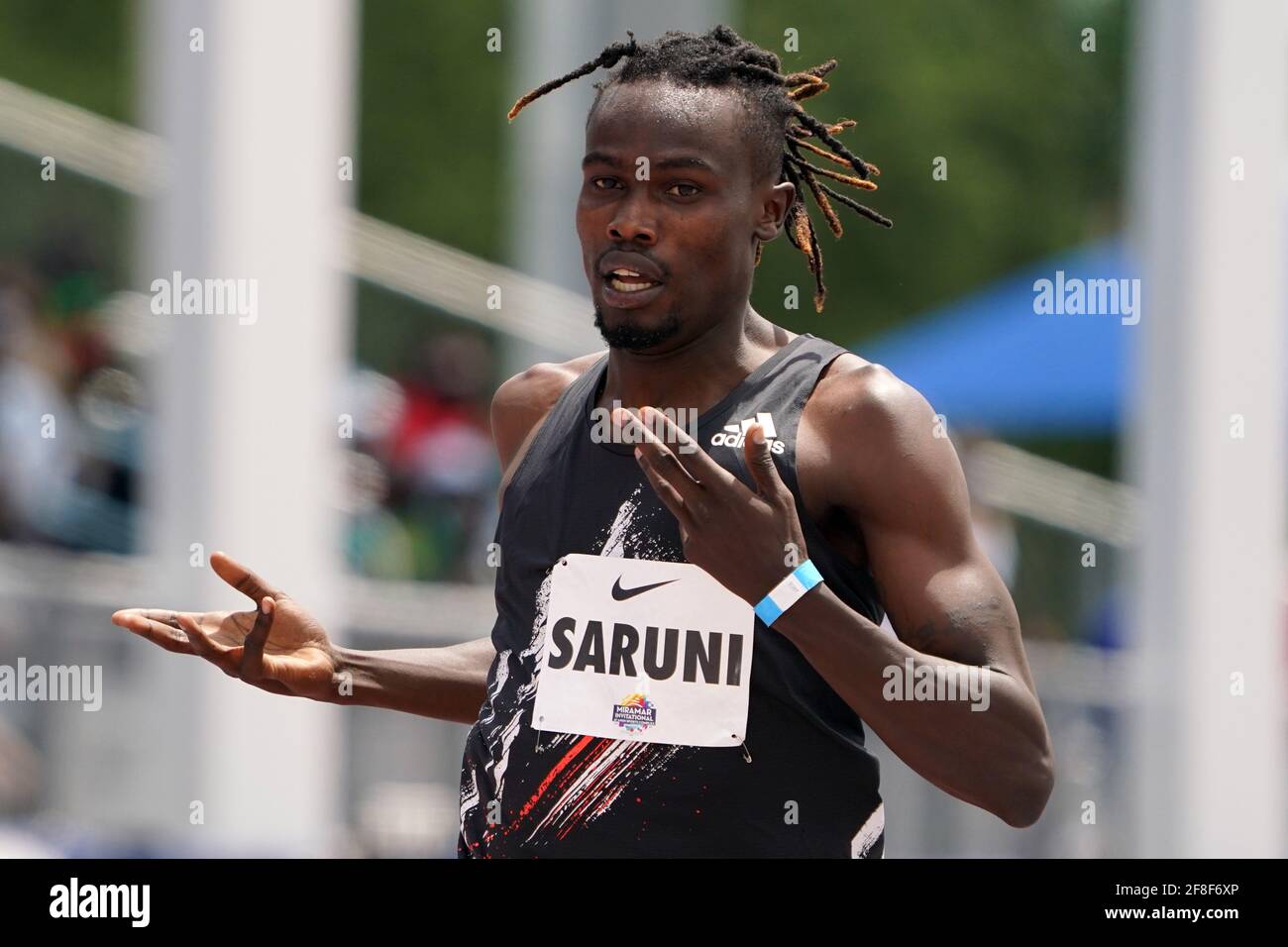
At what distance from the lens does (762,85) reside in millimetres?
3531

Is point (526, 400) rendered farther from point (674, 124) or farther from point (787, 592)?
point (787, 592)

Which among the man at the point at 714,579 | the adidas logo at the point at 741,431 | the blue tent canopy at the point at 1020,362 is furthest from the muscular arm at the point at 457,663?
the blue tent canopy at the point at 1020,362

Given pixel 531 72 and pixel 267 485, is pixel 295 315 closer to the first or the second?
pixel 267 485

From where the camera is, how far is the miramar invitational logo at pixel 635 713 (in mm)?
3314

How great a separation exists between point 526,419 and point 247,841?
14.4ft

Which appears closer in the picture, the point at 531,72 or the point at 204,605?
the point at 204,605

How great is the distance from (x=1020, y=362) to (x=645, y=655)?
35.1 feet

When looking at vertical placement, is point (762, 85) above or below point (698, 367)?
above

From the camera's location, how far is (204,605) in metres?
7.55

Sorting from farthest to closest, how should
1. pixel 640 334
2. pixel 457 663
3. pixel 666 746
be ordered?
pixel 457 663
pixel 640 334
pixel 666 746

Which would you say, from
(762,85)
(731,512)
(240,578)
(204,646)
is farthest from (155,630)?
(762,85)

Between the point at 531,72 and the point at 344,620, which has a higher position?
the point at 531,72
